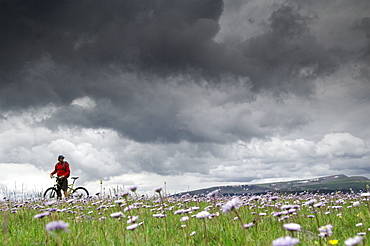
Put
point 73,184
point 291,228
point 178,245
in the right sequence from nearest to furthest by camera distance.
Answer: point 291,228 → point 178,245 → point 73,184

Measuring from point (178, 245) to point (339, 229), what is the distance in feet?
13.2

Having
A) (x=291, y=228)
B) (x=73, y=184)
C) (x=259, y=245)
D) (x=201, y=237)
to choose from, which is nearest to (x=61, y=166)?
(x=73, y=184)

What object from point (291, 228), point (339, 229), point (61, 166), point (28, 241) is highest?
point (61, 166)

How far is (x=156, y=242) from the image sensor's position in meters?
6.00

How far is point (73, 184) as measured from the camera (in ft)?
75.4

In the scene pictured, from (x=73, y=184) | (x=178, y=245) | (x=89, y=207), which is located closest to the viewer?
(x=178, y=245)

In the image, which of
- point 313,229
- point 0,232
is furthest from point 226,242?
point 0,232

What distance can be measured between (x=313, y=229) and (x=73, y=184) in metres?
19.2

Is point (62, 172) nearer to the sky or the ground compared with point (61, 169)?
nearer to the ground

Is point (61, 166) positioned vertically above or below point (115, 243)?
above

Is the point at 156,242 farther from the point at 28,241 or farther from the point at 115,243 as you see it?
the point at 28,241

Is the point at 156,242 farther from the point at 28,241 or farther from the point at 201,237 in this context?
the point at 28,241

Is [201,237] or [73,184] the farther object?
[73,184]

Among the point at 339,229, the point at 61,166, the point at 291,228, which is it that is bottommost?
the point at 339,229
